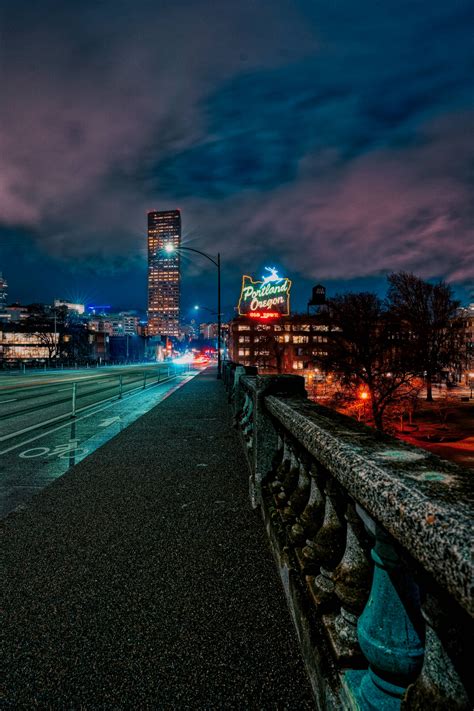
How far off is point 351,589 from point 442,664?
27.7 inches

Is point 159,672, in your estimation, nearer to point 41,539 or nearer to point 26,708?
point 26,708

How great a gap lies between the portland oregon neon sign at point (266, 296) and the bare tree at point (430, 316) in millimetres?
22398

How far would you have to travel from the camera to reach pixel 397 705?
1300 mm

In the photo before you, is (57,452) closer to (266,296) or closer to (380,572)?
(380,572)

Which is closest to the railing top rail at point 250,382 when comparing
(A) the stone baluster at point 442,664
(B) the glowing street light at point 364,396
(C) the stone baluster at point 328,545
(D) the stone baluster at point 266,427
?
(D) the stone baluster at point 266,427

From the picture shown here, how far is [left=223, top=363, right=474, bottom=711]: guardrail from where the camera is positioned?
971mm

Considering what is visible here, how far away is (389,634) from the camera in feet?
4.47

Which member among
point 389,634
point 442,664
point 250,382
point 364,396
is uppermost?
point 250,382

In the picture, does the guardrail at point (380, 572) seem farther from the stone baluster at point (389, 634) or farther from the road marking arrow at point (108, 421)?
the road marking arrow at point (108, 421)

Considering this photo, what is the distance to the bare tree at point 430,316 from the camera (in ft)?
153

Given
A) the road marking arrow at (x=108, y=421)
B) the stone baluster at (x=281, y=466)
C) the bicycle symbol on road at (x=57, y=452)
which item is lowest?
the road marking arrow at (x=108, y=421)

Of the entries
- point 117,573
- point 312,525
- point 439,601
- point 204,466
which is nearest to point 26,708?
point 117,573

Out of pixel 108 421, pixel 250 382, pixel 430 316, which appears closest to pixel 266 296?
pixel 430 316

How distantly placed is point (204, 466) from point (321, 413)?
3.60 metres
